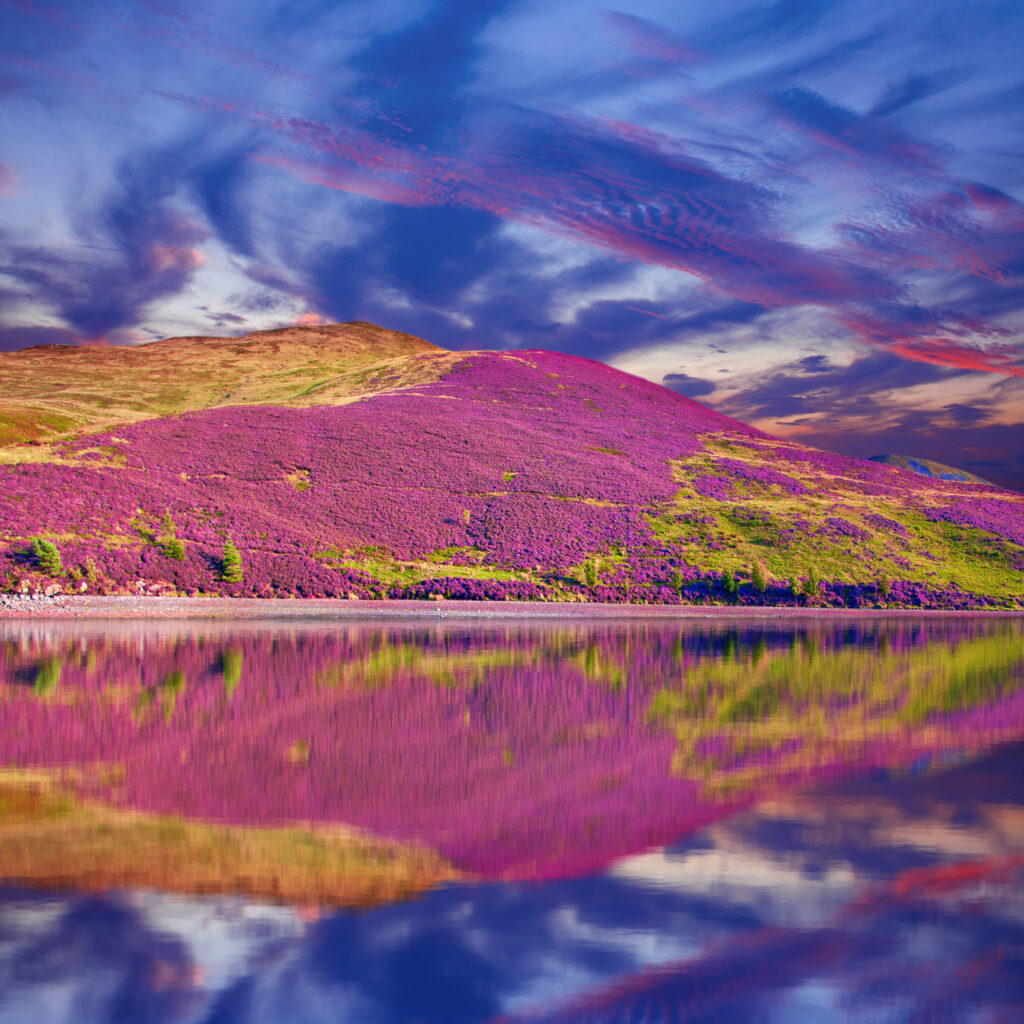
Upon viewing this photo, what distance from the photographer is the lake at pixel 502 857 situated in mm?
5863

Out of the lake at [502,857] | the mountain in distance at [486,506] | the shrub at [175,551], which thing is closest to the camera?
the lake at [502,857]

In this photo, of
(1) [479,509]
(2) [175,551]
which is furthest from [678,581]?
(2) [175,551]

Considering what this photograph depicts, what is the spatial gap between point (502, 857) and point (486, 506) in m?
60.0

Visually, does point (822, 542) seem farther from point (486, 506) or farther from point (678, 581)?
point (486, 506)

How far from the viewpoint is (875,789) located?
1114 centimetres

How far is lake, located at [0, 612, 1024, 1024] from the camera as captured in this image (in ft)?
19.2

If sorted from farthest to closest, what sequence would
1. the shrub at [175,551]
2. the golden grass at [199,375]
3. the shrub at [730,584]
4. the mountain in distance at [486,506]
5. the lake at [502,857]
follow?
the golden grass at [199,375] → the shrub at [730,584] → the mountain in distance at [486,506] → the shrub at [175,551] → the lake at [502,857]

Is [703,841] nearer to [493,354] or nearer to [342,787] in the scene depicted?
[342,787]

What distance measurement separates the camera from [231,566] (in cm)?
5191

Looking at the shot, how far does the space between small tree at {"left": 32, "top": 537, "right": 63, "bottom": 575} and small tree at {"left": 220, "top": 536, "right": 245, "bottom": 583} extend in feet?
29.3

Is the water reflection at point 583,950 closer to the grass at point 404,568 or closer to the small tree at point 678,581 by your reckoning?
the grass at point 404,568

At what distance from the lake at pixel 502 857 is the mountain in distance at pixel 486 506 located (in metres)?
37.2

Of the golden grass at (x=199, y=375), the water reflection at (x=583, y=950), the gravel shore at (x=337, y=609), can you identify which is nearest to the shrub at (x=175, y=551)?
the gravel shore at (x=337, y=609)

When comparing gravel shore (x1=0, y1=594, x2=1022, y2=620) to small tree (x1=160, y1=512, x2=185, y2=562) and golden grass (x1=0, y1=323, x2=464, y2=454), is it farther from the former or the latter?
golden grass (x1=0, y1=323, x2=464, y2=454)
